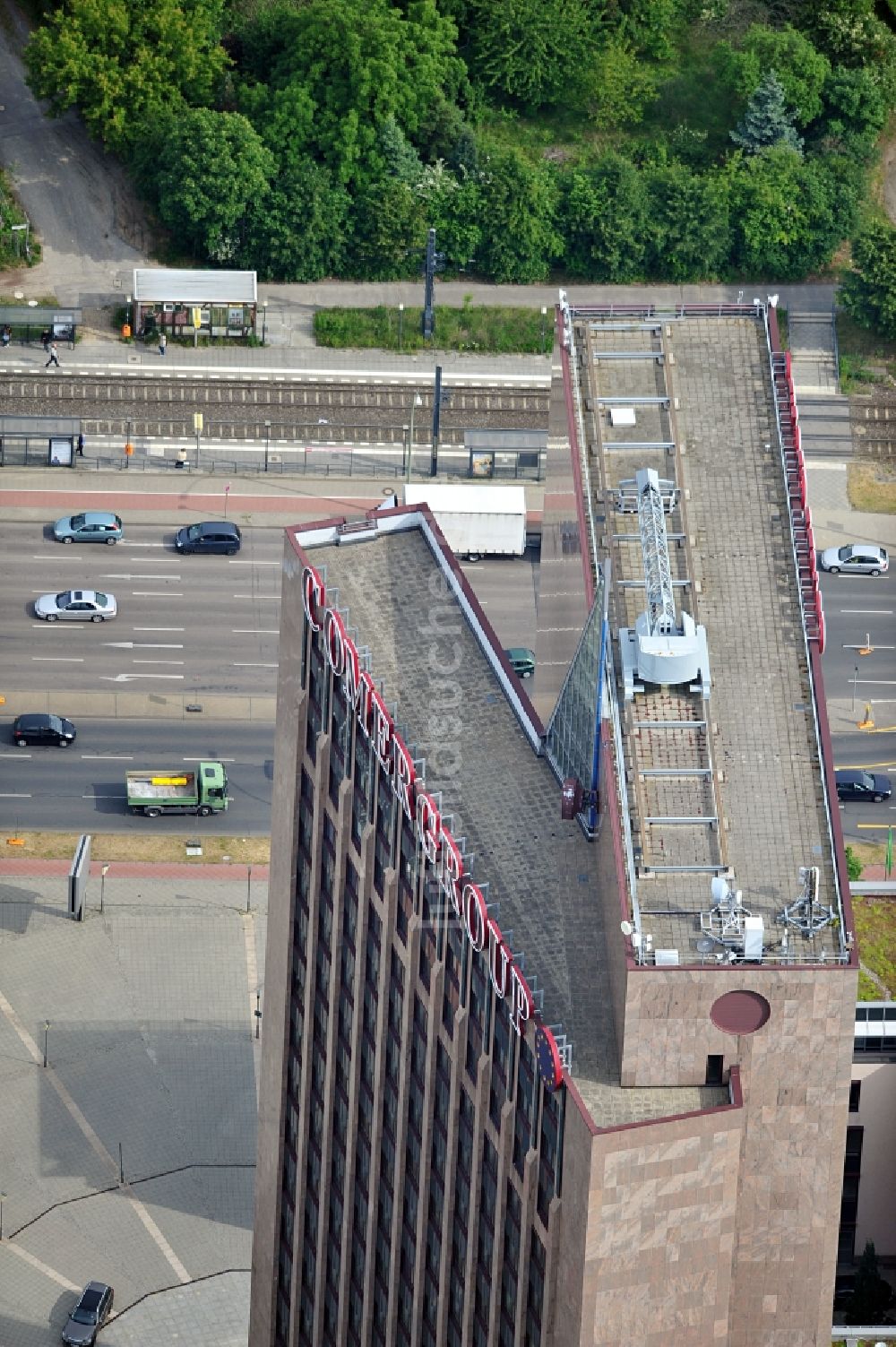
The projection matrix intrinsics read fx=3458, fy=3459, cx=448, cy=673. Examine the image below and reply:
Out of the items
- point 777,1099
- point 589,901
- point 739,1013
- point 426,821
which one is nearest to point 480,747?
point 426,821

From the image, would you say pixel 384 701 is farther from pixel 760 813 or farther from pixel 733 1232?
pixel 733 1232

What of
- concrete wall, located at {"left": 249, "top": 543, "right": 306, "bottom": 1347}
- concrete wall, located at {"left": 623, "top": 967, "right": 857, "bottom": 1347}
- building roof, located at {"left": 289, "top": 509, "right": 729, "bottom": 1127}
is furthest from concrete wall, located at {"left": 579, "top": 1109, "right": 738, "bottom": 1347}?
concrete wall, located at {"left": 249, "top": 543, "right": 306, "bottom": 1347}

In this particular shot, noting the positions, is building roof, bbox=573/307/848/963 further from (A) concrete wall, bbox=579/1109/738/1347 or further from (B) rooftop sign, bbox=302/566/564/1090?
(A) concrete wall, bbox=579/1109/738/1347

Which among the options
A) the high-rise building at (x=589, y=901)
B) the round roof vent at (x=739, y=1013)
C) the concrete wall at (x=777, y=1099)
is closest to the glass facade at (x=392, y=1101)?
the high-rise building at (x=589, y=901)

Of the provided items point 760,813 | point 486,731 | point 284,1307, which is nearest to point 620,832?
point 760,813

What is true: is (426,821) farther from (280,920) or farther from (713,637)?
Result: (280,920)

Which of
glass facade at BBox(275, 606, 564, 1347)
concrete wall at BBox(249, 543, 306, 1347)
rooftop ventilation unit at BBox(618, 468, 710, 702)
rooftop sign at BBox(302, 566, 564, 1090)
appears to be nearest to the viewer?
rooftop sign at BBox(302, 566, 564, 1090)

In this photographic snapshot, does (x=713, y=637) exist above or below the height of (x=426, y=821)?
above

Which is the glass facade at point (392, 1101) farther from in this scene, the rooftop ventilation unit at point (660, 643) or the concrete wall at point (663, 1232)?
the rooftop ventilation unit at point (660, 643)
